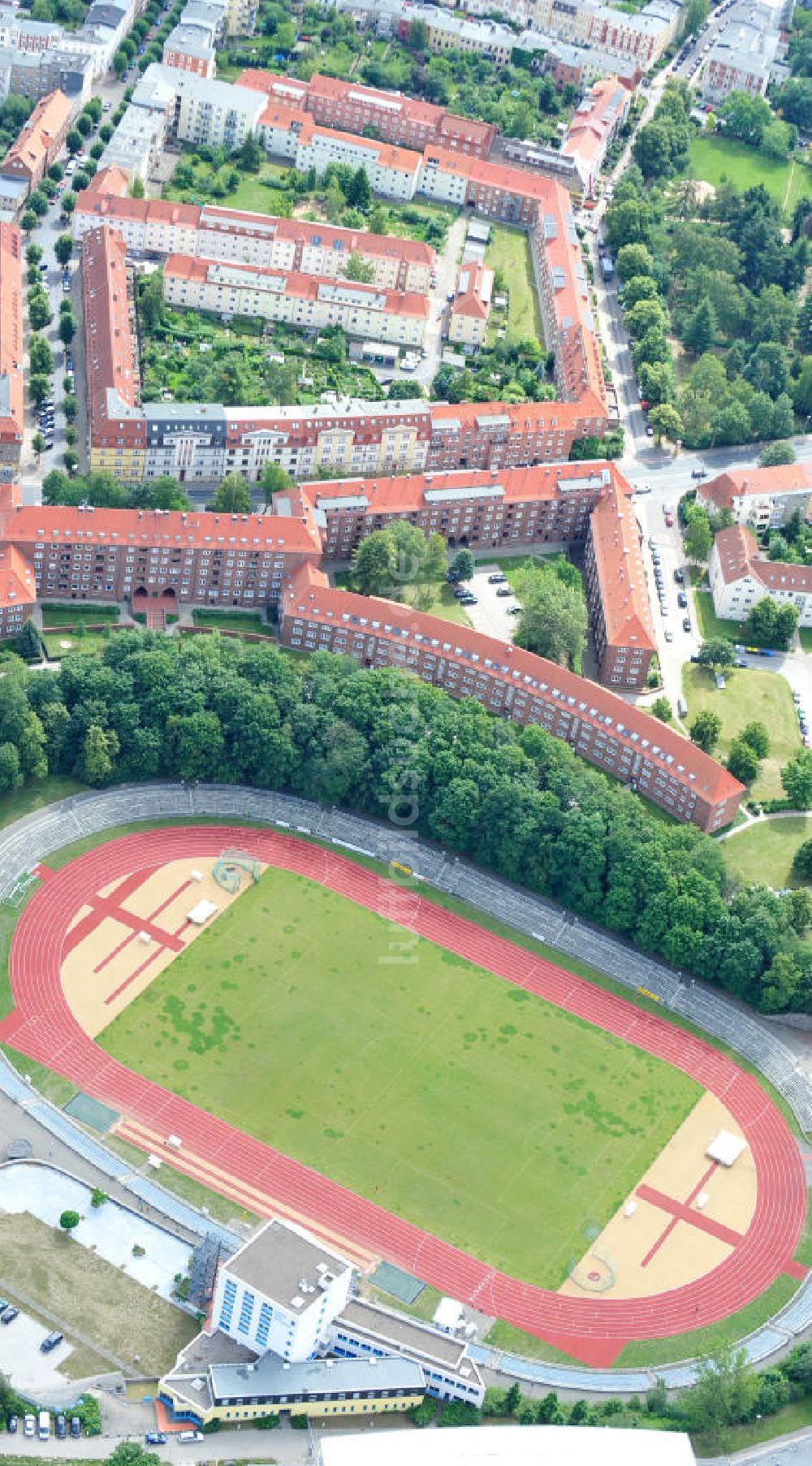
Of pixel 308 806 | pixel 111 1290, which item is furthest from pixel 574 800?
pixel 111 1290

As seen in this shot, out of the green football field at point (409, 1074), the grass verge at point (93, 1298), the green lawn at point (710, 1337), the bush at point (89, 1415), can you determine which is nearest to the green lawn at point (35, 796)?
the green football field at point (409, 1074)

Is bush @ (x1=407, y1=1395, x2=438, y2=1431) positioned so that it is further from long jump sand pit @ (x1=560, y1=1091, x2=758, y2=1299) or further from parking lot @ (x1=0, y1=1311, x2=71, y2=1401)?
parking lot @ (x1=0, y1=1311, x2=71, y2=1401)

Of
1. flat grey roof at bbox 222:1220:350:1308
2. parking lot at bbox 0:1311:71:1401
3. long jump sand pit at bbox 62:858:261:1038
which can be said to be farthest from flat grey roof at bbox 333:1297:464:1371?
long jump sand pit at bbox 62:858:261:1038

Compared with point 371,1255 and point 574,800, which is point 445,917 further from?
point 371,1255

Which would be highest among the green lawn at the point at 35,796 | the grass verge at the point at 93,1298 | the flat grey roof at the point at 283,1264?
the flat grey roof at the point at 283,1264

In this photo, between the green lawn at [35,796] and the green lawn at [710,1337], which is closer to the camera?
the green lawn at [710,1337]

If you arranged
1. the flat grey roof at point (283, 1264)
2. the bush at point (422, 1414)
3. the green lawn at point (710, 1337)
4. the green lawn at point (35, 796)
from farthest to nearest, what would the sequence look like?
the green lawn at point (35, 796), the green lawn at point (710, 1337), the bush at point (422, 1414), the flat grey roof at point (283, 1264)

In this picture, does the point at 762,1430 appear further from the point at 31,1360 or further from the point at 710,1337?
the point at 31,1360

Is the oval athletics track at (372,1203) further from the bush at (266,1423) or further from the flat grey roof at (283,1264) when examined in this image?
the bush at (266,1423)
